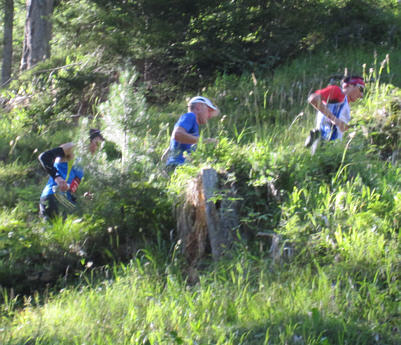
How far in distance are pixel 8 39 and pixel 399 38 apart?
42.9 feet

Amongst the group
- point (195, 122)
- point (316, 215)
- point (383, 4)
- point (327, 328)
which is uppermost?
point (383, 4)

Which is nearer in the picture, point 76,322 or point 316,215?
point 76,322

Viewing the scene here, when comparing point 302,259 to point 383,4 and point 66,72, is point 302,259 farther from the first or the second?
point 383,4

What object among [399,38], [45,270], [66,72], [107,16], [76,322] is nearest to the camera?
[76,322]

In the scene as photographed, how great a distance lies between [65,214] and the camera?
6.34 m

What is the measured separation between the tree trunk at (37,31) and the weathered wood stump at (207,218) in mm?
8795

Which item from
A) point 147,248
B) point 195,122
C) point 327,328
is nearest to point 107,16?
point 195,122

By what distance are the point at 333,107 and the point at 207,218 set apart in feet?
8.06

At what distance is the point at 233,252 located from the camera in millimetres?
5117

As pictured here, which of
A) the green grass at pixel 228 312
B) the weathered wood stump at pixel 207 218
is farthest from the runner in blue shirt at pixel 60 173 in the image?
the green grass at pixel 228 312

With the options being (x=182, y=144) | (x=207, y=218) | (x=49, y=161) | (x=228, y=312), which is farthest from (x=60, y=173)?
(x=228, y=312)

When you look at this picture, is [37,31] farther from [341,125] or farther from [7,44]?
[341,125]

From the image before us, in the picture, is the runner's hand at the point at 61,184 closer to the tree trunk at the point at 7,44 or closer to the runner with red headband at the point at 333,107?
the runner with red headband at the point at 333,107

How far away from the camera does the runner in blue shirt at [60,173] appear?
20.5ft
